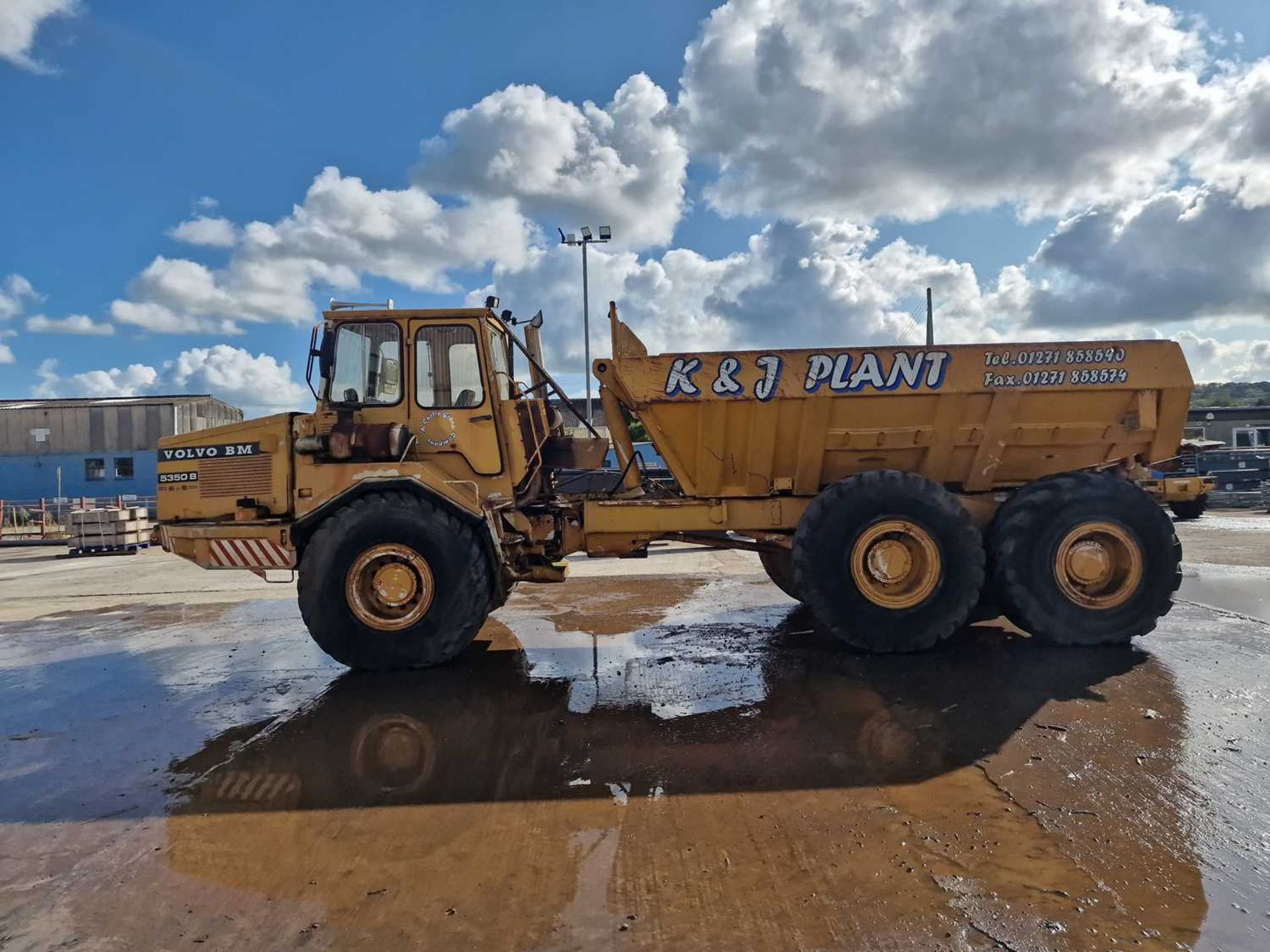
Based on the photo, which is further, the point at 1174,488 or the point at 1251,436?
the point at 1251,436

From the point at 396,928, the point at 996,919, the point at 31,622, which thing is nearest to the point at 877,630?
the point at 996,919

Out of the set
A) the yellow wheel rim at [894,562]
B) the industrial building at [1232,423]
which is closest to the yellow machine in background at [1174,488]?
the yellow wheel rim at [894,562]

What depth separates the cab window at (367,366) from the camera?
6562 millimetres

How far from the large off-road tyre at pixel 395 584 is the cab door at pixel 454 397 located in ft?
2.21

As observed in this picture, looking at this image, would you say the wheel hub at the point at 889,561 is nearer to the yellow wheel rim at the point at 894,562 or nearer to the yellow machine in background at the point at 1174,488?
the yellow wheel rim at the point at 894,562

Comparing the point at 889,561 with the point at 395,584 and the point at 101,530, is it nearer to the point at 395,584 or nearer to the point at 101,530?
the point at 395,584

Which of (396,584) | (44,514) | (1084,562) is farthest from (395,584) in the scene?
(44,514)

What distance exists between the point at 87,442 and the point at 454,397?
38803 millimetres

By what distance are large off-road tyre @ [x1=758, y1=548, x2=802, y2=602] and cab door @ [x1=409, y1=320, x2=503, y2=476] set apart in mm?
2701

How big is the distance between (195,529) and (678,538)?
3996 mm

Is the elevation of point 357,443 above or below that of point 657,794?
above

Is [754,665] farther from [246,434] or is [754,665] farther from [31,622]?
[31,622]

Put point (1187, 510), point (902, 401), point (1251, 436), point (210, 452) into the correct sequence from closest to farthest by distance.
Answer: point (902, 401) → point (210, 452) → point (1187, 510) → point (1251, 436)

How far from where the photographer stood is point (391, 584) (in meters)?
6.10
